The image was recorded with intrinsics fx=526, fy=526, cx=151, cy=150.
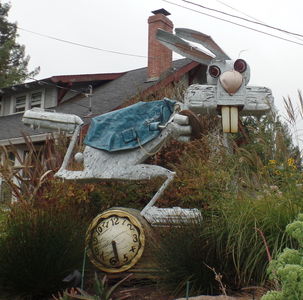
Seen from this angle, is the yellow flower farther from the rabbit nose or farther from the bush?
the bush

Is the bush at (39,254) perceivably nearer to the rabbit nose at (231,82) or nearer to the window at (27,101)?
the rabbit nose at (231,82)

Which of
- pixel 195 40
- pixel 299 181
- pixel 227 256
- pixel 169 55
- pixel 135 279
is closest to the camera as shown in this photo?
pixel 227 256

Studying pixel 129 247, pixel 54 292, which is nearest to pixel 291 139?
pixel 129 247

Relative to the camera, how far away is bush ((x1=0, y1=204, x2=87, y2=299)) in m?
4.86

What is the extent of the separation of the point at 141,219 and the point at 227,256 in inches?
51.1

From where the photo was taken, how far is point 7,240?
5.12 m

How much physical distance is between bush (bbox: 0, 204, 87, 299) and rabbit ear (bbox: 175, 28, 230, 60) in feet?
9.53

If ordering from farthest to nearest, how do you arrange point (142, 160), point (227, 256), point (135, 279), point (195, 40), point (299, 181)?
1. point (195, 40)
2. point (142, 160)
3. point (135, 279)
4. point (299, 181)
5. point (227, 256)

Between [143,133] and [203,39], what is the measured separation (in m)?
1.61

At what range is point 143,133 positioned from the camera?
5.94m

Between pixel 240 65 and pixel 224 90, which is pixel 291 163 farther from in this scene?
pixel 240 65

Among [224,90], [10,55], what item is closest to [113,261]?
[224,90]

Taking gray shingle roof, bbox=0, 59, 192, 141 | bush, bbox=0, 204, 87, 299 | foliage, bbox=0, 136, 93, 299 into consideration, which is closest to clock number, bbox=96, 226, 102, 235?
foliage, bbox=0, 136, 93, 299

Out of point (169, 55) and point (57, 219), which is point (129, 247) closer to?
point (57, 219)
